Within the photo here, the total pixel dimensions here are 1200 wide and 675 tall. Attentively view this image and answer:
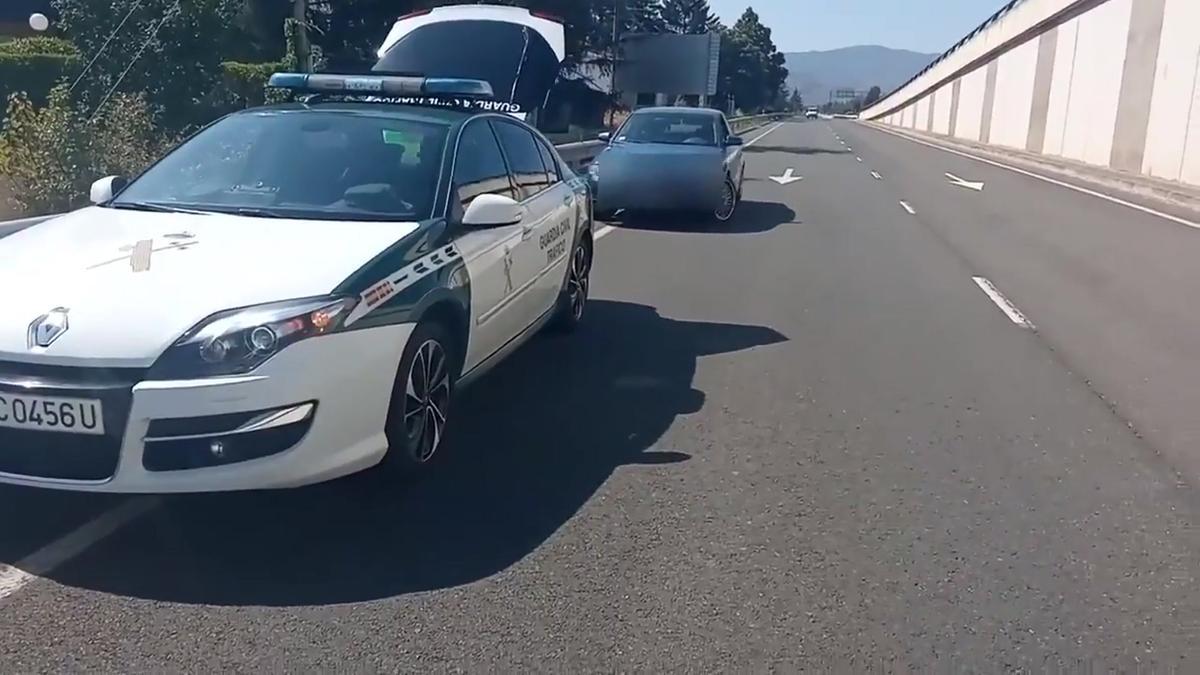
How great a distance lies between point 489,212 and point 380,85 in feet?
5.38

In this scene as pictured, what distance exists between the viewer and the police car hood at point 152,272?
12.7 feet

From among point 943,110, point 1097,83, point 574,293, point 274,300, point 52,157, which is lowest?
point 943,110

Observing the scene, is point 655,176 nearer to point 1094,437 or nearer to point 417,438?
point 1094,437

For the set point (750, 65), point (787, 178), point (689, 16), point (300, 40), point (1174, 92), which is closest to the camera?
point (300, 40)

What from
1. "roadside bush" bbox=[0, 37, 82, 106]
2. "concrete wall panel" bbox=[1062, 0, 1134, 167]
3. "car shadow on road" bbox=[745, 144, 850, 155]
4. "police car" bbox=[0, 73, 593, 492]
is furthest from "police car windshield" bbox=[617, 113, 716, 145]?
"car shadow on road" bbox=[745, 144, 850, 155]

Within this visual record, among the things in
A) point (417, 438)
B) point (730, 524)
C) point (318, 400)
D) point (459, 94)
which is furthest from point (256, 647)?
point (459, 94)

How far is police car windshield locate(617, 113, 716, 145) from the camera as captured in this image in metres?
15.0

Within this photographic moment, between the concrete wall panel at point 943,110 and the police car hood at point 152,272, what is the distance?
71517 mm

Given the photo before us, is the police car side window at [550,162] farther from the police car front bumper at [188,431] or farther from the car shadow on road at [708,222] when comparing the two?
the car shadow on road at [708,222]

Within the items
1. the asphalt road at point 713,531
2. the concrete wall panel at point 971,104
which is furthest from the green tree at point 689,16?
the asphalt road at point 713,531

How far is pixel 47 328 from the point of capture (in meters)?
3.90

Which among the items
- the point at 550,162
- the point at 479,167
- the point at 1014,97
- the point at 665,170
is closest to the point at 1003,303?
the point at 550,162

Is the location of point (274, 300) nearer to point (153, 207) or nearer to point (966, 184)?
point (153, 207)

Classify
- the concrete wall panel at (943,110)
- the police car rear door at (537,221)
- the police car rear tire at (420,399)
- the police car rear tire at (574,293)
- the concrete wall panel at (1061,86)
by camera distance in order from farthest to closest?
the concrete wall panel at (943,110) → the concrete wall panel at (1061,86) → the police car rear tire at (574,293) → the police car rear door at (537,221) → the police car rear tire at (420,399)
